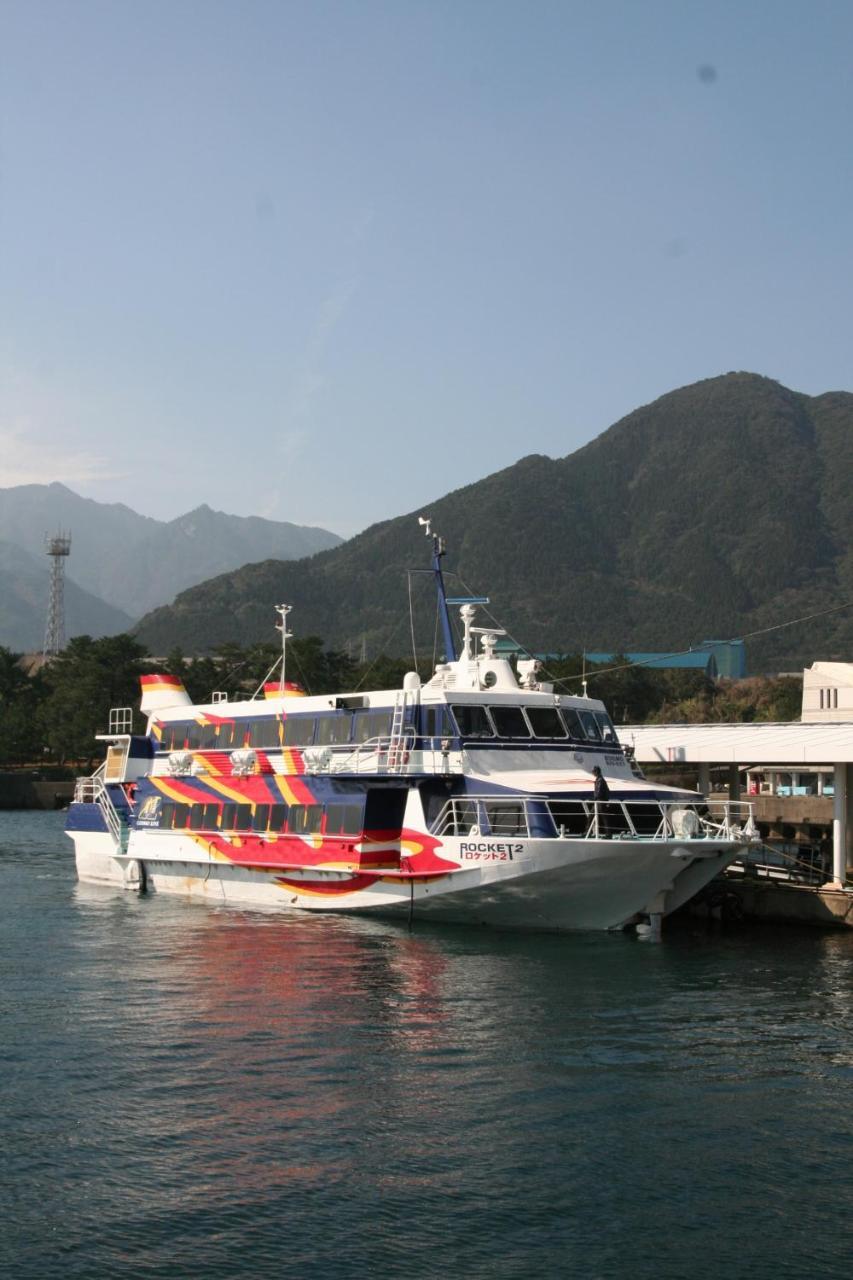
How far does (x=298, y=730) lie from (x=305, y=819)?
2682mm

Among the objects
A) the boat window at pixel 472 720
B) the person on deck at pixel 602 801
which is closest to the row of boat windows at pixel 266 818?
the boat window at pixel 472 720

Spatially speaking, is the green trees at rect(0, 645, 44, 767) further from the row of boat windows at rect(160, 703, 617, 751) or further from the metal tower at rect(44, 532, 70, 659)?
the row of boat windows at rect(160, 703, 617, 751)

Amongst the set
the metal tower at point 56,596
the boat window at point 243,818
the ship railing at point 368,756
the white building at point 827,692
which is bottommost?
the boat window at point 243,818

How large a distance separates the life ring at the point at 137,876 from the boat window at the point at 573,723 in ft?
51.0

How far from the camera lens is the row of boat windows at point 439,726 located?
106 ft

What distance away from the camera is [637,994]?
2480 cm

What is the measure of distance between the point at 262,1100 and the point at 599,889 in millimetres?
12888

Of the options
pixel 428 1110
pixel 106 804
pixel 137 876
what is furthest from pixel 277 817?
pixel 428 1110

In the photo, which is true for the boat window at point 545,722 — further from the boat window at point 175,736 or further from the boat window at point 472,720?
the boat window at point 175,736

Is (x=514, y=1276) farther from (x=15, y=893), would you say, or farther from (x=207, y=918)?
(x=15, y=893)

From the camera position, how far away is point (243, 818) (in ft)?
121

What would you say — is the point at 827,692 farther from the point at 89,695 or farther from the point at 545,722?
the point at 89,695

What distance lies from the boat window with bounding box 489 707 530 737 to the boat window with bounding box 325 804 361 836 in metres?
3.91

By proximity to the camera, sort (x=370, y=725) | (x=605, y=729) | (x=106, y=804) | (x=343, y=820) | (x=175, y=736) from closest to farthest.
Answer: (x=343, y=820) → (x=370, y=725) → (x=605, y=729) → (x=175, y=736) → (x=106, y=804)
